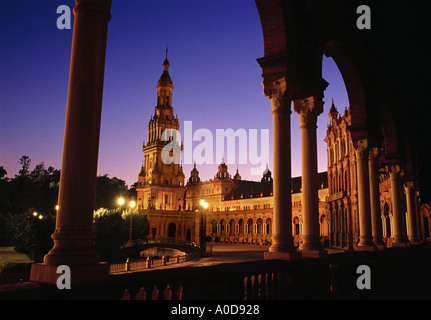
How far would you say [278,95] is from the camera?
11.1m

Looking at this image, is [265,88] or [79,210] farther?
[265,88]

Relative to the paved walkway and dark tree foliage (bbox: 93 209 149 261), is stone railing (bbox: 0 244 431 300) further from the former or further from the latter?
the paved walkway

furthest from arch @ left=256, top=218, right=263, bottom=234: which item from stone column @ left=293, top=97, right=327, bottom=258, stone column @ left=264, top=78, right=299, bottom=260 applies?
stone column @ left=264, top=78, right=299, bottom=260

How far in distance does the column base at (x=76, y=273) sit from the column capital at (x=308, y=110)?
882 cm

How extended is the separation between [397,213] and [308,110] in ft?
40.6

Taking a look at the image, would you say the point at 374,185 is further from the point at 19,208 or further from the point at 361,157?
the point at 19,208

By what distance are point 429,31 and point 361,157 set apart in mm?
6307

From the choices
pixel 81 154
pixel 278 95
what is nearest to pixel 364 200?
pixel 278 95

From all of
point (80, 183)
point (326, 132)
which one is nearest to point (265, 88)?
point (80, 183)

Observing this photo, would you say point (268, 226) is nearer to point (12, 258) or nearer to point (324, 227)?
point (324, 227)

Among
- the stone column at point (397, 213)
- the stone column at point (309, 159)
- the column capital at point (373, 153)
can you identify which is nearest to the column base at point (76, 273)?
the stone column at point (309, 159)

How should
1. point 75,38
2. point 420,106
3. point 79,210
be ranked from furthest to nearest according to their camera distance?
point 420,106 → point 75,38 → point 79,210

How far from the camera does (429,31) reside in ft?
54.5
